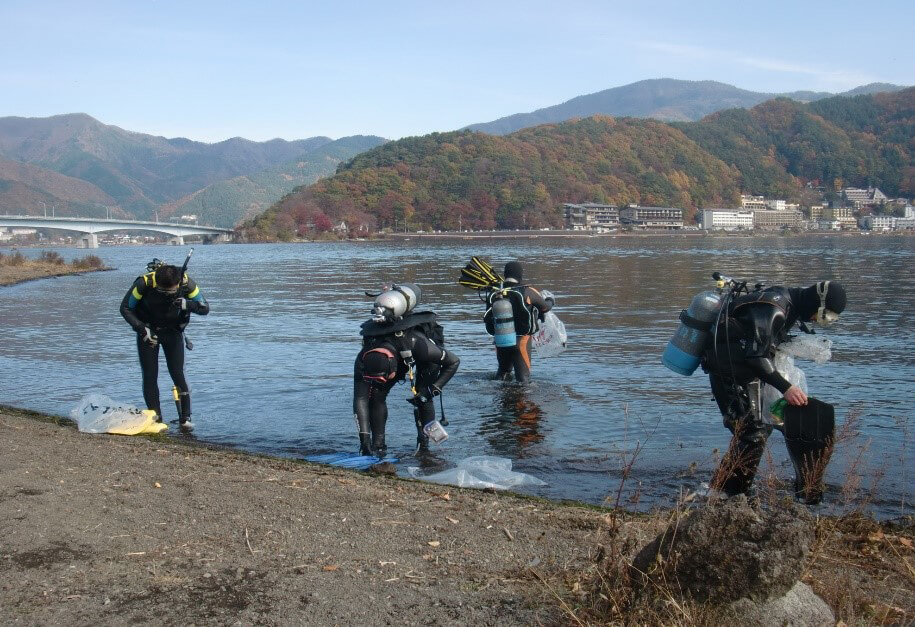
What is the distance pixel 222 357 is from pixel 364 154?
152 m

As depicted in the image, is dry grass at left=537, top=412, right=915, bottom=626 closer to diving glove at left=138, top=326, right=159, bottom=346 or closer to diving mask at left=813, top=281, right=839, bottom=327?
diving mask at left=813, top=281, right=839, bottom=327

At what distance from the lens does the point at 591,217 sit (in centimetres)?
14325

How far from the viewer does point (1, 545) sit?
4121 mm

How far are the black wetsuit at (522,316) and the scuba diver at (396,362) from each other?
2.91 meters

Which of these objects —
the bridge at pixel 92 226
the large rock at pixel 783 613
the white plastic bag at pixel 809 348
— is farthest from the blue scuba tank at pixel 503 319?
the bridge at pixel 92 226

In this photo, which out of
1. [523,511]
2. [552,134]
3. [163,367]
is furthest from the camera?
[552,134]

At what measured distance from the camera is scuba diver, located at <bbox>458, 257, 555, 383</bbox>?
33.5ft

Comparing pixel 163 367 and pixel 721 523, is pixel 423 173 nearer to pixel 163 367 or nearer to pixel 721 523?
pixel 163 367

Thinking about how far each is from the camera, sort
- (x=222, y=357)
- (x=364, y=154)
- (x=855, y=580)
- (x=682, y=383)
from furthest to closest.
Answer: (x=364, y=154) → (x=222, y=357) → (x=682, y=383) → (x=855, y=580)

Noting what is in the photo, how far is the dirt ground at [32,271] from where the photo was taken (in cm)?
3641

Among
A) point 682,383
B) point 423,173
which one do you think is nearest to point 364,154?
point 423,173

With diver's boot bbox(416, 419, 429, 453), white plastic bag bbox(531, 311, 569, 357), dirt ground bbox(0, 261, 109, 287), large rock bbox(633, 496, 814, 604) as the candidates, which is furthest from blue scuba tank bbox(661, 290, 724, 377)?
dirt ground bbox(0, 261, 109, 287)

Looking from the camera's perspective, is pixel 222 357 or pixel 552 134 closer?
pixel 222 357

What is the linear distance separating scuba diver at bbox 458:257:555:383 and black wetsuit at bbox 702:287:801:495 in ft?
14.1
